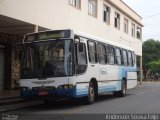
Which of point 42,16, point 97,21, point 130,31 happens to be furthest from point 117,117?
point 130,31

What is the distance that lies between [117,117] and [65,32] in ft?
14.8

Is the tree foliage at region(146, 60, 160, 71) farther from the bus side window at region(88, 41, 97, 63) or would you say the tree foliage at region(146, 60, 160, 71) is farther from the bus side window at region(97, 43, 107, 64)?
the bus side window at region(88, 41, 97, 63)

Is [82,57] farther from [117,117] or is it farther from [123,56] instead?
[123,56]

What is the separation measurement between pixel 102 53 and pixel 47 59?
13.8ft

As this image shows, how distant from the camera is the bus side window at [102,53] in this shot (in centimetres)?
1869

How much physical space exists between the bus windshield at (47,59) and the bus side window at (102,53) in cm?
323

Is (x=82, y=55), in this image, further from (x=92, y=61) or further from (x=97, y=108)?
(x=97, y=108)

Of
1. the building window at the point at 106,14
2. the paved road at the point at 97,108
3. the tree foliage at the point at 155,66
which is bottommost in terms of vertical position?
the paved road at the point at 97,108

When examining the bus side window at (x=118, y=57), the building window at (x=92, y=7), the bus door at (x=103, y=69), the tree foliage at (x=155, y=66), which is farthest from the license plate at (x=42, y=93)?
the tree foliage at (x=155, y=66)

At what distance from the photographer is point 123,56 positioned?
23078 mm

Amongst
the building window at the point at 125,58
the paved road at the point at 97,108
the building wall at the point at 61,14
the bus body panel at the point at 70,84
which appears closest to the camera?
the paved road at the point at 97,108

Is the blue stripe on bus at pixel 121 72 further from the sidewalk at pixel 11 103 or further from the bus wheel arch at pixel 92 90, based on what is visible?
the sidewalk at pixel 11 103

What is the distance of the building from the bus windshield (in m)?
3.28

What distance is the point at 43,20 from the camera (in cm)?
2197
